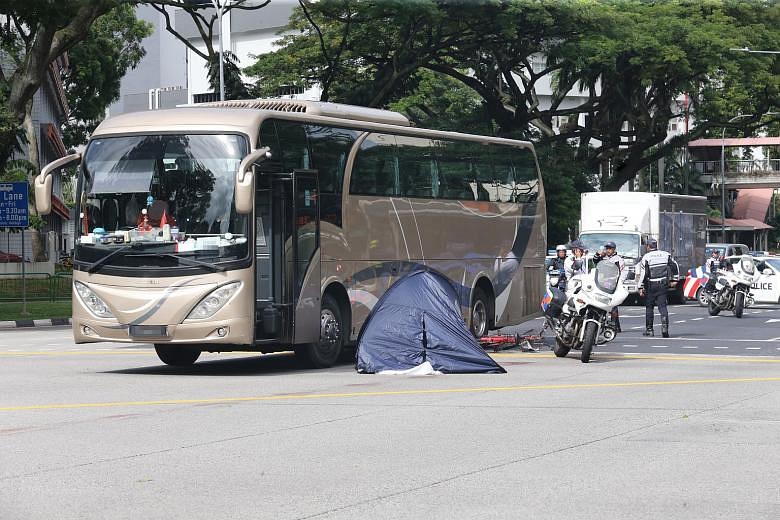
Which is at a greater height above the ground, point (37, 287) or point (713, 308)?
point (37, 287)

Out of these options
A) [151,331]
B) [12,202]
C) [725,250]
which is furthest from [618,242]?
[151,331]

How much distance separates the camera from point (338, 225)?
19.6 meters

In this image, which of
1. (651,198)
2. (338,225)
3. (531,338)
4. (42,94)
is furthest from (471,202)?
(42,94)

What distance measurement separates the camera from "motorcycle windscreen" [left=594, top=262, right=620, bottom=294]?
818 inches

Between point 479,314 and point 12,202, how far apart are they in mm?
17813

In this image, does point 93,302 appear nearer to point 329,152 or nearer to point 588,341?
point 329,152

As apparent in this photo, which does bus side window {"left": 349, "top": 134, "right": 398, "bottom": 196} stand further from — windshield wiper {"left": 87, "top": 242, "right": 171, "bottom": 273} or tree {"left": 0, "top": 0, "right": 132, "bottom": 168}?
tree {"left": 0, "top": 0, "right": 132, "bottom": 168}

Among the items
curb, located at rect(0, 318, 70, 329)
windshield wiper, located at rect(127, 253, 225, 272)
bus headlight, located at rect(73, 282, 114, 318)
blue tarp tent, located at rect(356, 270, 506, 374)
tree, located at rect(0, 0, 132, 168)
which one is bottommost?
curb, located at rect(0, 318, 70, 329)

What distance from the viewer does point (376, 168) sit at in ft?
68.0

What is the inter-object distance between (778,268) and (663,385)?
88.2ft

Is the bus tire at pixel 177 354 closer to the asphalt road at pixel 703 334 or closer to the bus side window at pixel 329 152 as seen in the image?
the bus side window at pixel 329 152

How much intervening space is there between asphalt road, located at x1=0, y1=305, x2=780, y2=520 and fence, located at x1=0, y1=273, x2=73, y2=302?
2354 cm

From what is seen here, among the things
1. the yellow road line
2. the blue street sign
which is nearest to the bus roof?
the yellow road line

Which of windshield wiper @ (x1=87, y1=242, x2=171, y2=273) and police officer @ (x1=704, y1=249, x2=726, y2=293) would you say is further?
police officer @ (x1=704, y1=249, x2=726, y2=293)
